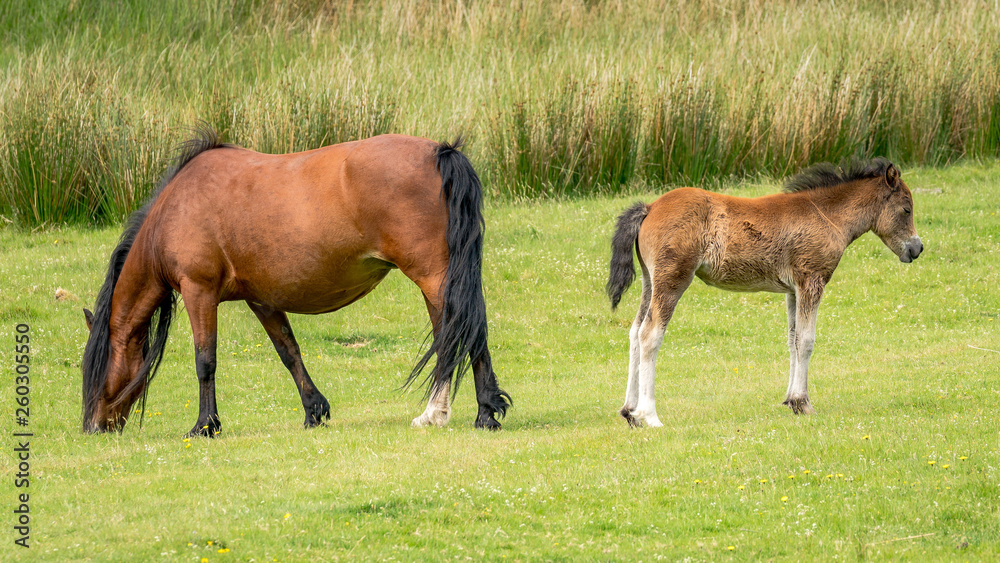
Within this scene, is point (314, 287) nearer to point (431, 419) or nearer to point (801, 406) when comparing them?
point (431, 419)

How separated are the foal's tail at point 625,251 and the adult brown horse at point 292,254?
106cm

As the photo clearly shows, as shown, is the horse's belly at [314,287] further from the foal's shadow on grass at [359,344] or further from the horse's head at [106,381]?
the foal's shadow on grass at [359,344]

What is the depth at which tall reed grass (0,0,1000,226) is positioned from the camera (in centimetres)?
1650

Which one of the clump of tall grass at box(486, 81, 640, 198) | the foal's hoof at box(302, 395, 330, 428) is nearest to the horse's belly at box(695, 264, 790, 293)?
the foal's hoof at box(302, 395, 330, 428)

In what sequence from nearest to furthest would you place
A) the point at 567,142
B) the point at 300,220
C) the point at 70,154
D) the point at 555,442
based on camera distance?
the point at 555,442
the point at 300,220
the point at 70,154
the point at 567,142

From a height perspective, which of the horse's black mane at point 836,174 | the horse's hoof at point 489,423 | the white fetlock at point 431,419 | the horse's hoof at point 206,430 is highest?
the horse's black mane at point 836,174

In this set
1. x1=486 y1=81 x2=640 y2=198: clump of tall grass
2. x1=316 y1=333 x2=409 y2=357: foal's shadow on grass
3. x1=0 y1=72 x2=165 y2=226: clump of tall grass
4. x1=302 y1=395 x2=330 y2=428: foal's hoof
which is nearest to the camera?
Answer: x1=302 y1=395 x2=330 y2=428: foal's hoof

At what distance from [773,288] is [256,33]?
752 inches

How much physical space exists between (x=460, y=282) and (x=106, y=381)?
324cm

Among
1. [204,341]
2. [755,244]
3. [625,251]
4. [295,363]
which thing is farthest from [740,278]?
[204,341]

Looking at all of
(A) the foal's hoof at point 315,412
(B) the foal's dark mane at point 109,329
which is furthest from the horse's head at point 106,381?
(A) the foal's hoof at point 315,412

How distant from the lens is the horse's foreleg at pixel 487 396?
7.74 meters

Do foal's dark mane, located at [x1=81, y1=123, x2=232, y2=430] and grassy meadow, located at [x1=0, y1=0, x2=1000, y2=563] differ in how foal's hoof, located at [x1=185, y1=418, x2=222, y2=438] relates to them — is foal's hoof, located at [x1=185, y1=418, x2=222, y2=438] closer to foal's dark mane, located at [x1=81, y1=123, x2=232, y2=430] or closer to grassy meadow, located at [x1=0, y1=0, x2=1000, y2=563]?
grassy meadow, located at [x1=0, y1=0, x2=1000, y2=563]

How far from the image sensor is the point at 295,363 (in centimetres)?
871
